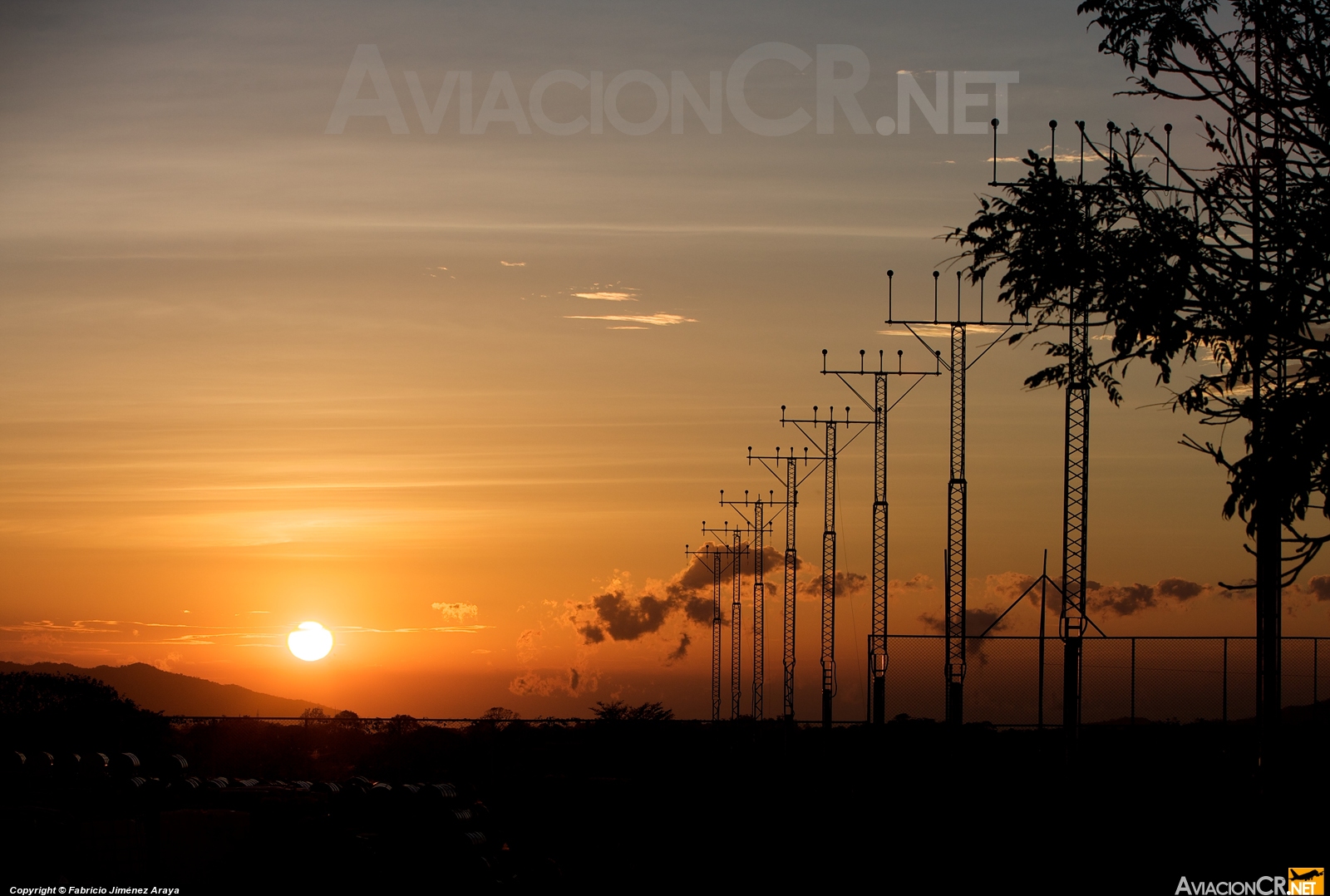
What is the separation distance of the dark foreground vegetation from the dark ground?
0.06 metres

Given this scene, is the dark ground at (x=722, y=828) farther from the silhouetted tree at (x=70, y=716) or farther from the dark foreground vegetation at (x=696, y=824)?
the silhouetted tree at (x=70, y=716)

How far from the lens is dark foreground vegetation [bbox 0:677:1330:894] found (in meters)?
23.5

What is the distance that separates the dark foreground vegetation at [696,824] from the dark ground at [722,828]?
6 centimetres

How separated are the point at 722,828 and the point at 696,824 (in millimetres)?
1576

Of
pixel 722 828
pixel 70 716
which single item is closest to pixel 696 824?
pixel 722 828

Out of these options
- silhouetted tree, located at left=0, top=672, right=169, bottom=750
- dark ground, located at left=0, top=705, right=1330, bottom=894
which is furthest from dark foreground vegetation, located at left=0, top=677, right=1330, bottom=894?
silhouetted tree, located at left=0, top=672, right=169, bottom=750

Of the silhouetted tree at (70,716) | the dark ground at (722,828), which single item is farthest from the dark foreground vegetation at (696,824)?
the silhouetted tree at (70,716)

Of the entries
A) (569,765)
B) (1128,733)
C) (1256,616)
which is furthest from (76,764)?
(1128,733)

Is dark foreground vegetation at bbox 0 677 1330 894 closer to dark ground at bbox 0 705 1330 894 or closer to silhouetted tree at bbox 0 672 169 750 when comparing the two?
dark ground at bbox 0 705 1330 894

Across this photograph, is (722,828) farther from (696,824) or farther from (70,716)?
(70,716)

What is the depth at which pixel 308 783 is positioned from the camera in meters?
34.7

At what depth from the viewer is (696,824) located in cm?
3344

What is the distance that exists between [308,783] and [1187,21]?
2667cm

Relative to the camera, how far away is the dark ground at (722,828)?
23.3 meters
